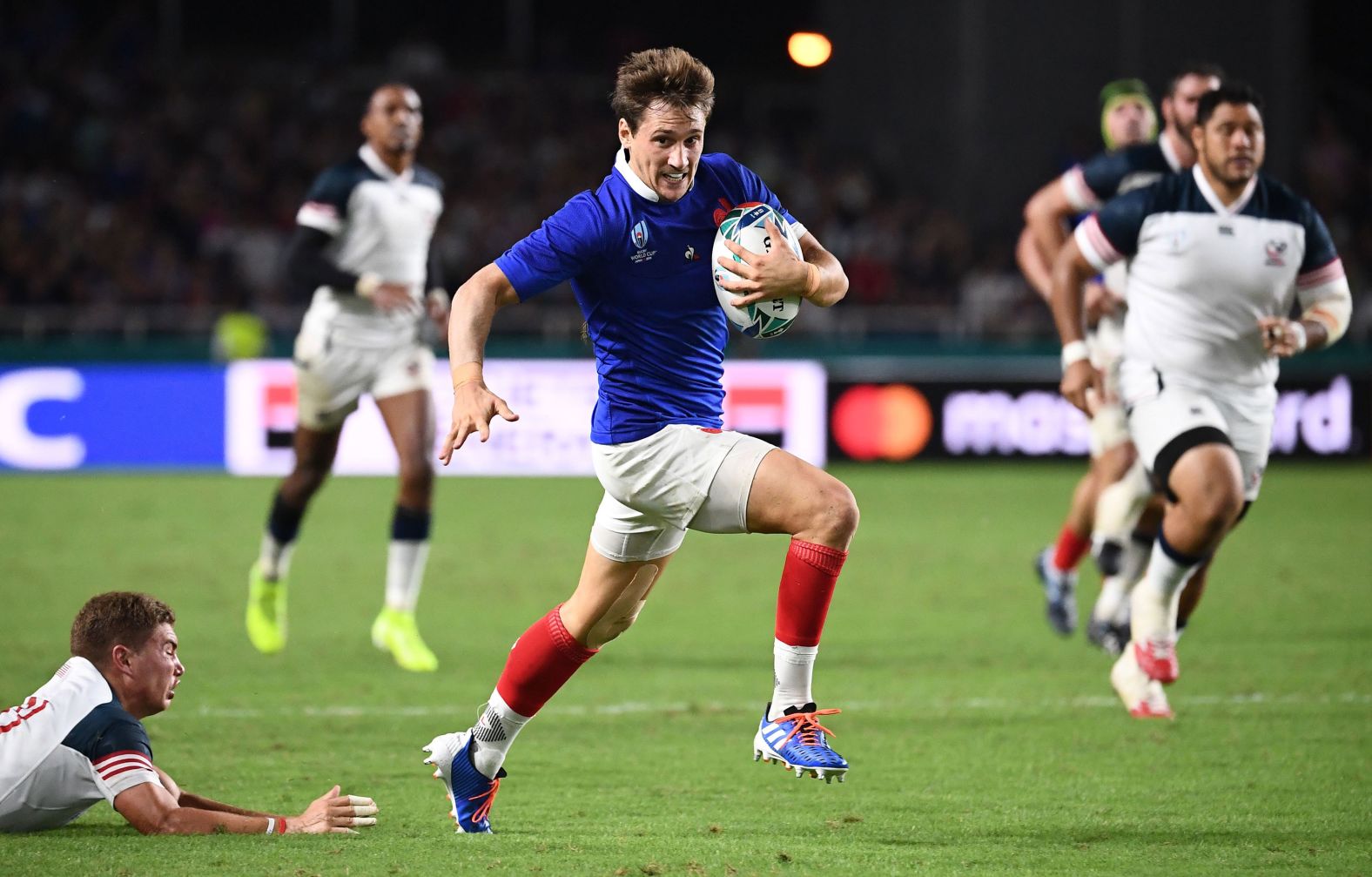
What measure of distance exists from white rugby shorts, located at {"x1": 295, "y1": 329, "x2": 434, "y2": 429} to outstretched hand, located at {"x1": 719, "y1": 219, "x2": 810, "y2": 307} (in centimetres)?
397

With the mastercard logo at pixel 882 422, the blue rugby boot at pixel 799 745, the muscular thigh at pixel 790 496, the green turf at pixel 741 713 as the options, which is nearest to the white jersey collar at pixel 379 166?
the green turf at pixel 741 713

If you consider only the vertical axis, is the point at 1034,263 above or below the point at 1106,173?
below

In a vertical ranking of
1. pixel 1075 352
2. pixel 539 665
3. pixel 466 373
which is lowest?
pixel 539 665

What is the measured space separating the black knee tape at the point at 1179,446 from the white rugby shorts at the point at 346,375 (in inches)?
138

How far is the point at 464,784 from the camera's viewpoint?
4926mm

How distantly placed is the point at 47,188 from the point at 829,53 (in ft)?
34.3

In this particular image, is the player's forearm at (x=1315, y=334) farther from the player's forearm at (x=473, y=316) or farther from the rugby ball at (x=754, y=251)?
the player's forearm at (x=473, y=316)

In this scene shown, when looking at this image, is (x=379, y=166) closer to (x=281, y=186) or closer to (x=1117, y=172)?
(x=1117, y=172)

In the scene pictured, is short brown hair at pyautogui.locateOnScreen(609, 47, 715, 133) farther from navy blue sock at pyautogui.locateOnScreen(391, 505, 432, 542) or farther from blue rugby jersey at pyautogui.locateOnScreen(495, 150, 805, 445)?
navy blue sock at pyautogui.locateOnScreen(391, 505, 432, 542)

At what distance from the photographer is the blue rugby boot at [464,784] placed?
193 inches

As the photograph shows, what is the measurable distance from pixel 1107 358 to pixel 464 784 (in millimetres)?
4866

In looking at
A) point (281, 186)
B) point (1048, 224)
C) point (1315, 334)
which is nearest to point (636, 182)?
point (1315, 334)

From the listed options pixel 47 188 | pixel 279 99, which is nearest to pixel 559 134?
pixel 279 99

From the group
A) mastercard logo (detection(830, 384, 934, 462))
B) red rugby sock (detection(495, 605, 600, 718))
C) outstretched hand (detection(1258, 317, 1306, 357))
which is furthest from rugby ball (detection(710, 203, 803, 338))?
mastercard logo (detection(830, 384, 934, 462))
